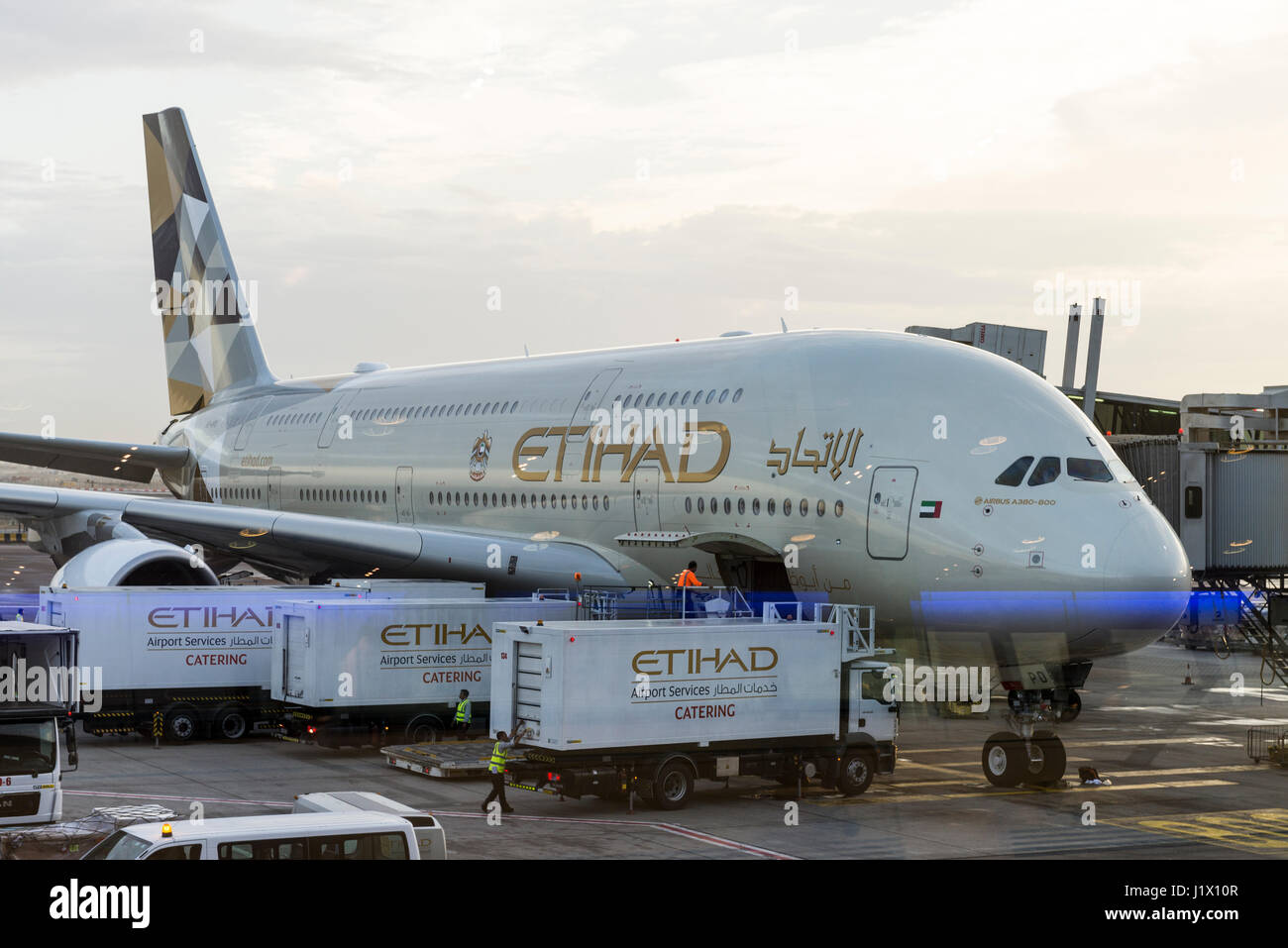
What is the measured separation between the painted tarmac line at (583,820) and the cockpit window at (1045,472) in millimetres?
6472

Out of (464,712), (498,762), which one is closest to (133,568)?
(464,712)

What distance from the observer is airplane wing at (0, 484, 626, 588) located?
25297 millimetres

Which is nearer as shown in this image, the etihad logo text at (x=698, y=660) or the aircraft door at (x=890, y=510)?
the etihad logo text at (x=698, y=660)

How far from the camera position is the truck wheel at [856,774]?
17891mm

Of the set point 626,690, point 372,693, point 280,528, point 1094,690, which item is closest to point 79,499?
point 280,528

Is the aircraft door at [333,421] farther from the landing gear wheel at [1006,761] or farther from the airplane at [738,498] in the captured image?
the landing gear wheel at [1006,761]

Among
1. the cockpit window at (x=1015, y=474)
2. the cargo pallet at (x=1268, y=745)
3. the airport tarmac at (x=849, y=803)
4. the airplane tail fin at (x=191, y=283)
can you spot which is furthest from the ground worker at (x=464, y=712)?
the airplane tail fin at (x=191, y=283)

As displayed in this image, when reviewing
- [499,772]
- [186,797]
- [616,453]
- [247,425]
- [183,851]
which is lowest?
[186,797]

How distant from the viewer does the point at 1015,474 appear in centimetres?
1884

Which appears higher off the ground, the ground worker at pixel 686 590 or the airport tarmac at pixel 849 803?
the ground worker at pixel 686 590

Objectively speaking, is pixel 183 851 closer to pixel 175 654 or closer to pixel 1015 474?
pixel 1015 474

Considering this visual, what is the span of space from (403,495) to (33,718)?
48.1ft
